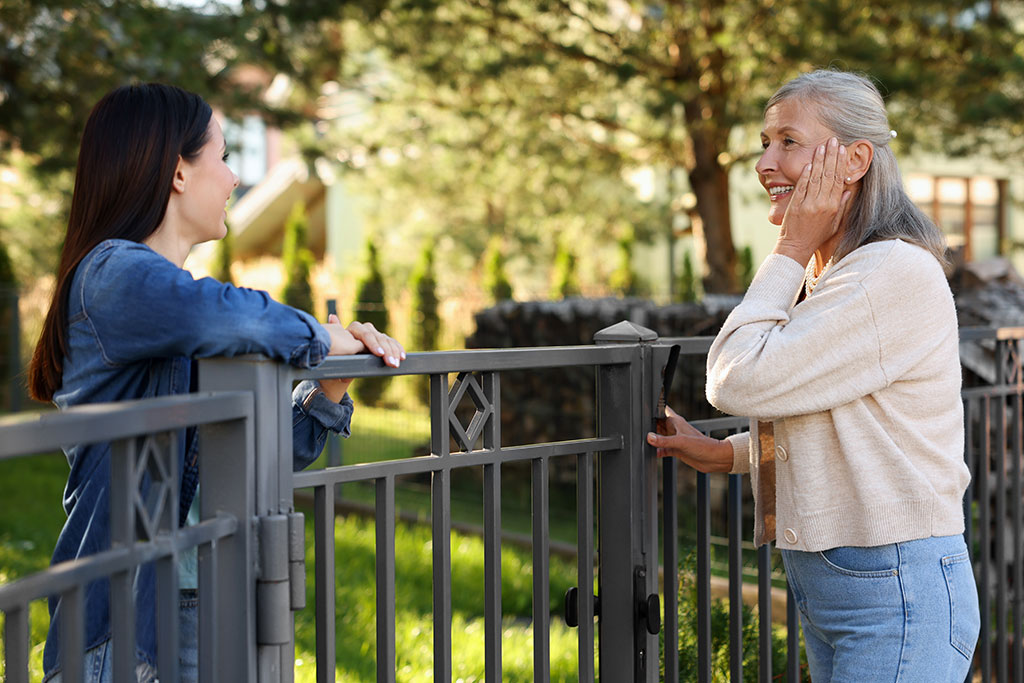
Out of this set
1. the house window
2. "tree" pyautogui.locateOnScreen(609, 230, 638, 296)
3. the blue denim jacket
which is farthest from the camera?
the house window

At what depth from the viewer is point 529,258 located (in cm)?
2145

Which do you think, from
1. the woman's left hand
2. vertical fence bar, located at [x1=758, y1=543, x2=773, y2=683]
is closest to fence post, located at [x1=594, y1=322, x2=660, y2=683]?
vertical fence bar, located at [x1=758, y1=543, x2=773, y2=683]

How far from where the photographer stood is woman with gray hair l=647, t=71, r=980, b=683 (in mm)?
1974

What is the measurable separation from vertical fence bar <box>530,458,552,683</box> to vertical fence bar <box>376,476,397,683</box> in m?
0.40

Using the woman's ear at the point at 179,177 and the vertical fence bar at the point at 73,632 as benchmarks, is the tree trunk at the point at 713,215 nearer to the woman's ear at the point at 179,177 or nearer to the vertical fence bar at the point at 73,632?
the woman's ear at the point at 179,177

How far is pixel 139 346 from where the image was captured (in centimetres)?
173

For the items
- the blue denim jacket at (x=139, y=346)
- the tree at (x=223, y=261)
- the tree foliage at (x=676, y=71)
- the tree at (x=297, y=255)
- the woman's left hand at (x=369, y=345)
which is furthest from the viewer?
the tree at (x=223, y=261)

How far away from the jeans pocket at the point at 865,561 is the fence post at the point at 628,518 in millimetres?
525

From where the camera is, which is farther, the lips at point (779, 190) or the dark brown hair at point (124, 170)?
the lips at point (779, 190)

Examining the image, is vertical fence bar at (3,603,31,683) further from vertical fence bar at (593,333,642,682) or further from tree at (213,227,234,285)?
tree at (213,227,234,285)

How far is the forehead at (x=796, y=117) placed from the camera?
2.16 metres

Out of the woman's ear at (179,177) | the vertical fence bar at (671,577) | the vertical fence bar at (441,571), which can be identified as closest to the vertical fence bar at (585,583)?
the vertical fence bar at (671,577)

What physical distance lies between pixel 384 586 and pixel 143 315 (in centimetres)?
67

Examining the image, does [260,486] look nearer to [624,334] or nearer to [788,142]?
[624,334]
